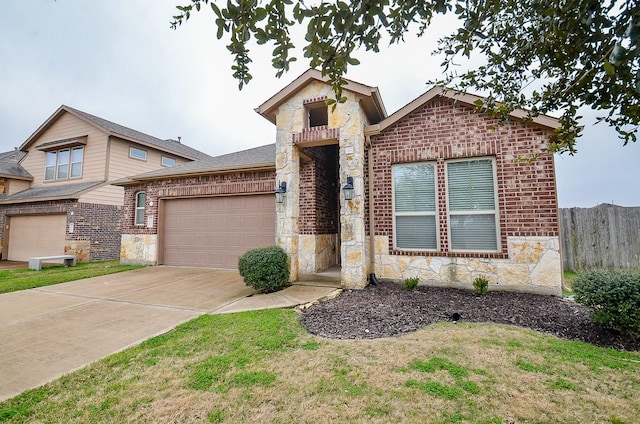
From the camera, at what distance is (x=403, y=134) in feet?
21.5

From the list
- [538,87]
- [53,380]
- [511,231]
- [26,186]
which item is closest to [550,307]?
[511,231]

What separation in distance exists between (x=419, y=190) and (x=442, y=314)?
287 cm

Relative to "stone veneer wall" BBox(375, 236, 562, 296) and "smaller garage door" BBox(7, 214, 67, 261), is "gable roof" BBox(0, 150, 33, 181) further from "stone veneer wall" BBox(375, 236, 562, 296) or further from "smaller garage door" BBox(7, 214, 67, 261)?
"stone veneer wall" BBox(375, 236, 562, 296)

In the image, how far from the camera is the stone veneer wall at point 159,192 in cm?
847

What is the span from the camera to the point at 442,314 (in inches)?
176

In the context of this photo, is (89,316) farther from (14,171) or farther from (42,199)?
(14,171)

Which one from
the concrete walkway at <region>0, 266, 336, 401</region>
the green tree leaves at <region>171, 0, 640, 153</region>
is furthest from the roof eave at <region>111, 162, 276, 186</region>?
the green tree leaves at <region>171, 0, 640, 153</region>

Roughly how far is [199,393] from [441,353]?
96.6 inches

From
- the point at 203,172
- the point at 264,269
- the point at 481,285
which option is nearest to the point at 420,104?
the point at 481,285

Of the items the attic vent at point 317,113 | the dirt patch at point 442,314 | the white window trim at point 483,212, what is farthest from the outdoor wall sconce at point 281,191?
the white window trim at point 483,212

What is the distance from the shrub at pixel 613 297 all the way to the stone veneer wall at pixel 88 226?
50.4 ft

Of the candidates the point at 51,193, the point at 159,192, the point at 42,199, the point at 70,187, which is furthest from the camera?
the point at 70,187

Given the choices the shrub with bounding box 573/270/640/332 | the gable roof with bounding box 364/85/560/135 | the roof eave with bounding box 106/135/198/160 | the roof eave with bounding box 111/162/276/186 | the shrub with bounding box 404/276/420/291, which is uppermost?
the roof eave with bounding box 106/135/198/160

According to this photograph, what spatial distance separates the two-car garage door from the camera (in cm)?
847
